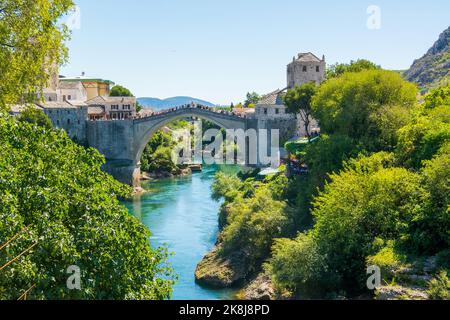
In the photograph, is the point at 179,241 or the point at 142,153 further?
the point at 142,153

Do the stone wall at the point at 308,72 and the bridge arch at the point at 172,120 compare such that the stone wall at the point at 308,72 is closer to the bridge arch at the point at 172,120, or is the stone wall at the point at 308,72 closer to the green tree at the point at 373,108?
the bridge arch at the point at 172,120

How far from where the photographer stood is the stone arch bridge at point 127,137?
176 feet

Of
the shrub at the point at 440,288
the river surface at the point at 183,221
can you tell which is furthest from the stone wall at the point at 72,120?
the shrub at the point at 440,288

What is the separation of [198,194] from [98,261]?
1450 inches

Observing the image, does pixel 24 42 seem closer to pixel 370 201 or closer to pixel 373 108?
pixel 370 201

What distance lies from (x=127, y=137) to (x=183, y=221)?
2137 centimetres

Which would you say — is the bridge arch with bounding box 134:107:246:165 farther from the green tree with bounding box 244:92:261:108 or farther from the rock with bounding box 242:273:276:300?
the green tree with bounding box 244:92:261:108

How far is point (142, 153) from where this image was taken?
59250 millimetres

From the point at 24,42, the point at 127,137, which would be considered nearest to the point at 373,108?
the point at 24,42

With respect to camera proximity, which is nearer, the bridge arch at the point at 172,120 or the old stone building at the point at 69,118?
the bridge arch at the point at 172,120

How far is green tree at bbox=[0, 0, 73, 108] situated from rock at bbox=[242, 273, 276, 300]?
10.3 metres

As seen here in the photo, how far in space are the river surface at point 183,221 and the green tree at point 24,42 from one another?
9.02 metres

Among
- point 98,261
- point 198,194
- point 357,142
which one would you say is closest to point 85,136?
point 198,194
